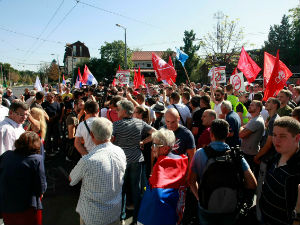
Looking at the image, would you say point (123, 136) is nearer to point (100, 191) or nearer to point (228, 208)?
Answer: point (100, 191)

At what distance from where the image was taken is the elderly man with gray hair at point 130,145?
11.9 feet

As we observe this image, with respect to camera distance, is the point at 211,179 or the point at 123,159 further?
the point at 123,159

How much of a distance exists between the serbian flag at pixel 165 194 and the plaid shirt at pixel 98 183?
351 mm

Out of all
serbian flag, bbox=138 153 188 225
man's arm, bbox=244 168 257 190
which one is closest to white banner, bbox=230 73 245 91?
Result: man's arm, bbox=244 168 257 190

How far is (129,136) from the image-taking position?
11.9ft

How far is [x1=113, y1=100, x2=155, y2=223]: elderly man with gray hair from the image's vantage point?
363cm

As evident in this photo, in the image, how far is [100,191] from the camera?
99.0 inches

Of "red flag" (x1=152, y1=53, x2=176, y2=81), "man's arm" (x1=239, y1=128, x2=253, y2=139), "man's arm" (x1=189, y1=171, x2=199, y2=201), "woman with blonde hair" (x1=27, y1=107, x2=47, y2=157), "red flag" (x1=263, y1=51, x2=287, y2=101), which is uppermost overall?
"red flag" (x1=152, y1=53, x2=176, y2=81)

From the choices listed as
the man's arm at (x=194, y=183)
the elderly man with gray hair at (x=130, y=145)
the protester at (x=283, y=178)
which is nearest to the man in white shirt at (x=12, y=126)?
the elderly man with gray hair at (x=130, y=145)

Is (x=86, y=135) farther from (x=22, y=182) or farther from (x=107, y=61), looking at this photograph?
(x=107, y=61)

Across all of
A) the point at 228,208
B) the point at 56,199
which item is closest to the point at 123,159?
the point at 228,208

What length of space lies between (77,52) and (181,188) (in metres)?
97.8

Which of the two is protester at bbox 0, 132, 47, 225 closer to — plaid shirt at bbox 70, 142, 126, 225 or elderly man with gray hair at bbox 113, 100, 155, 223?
plaid shirt at bbox 70, 142, 126, 225

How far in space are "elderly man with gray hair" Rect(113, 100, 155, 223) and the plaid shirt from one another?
99 centimetres
